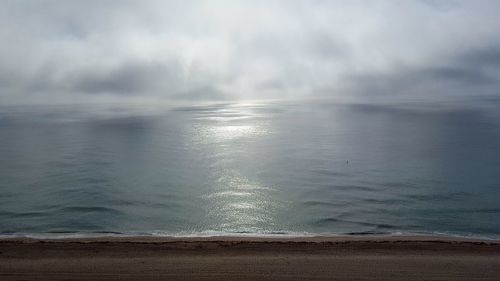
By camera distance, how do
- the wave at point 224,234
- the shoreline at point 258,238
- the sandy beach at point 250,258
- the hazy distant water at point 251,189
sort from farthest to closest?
the hazy distant water at point 251,189, the wave at point 224,234, the shoreline at point 258,238, the sandy beach at point 250,258

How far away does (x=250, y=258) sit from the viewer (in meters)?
14.9

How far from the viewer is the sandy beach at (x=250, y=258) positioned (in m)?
13.4

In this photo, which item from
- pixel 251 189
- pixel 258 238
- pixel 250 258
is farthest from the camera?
pixel 251 189

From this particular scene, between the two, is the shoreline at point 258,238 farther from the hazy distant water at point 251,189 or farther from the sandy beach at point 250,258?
the hazy distant water at point 251,189

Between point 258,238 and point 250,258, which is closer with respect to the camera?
point 250,258

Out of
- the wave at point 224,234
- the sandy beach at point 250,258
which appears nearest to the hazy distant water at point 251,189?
the wave at point 224,234

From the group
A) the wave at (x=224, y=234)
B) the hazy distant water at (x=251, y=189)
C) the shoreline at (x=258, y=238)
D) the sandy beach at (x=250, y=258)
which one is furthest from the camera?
the hazy distant water at (x=251, y=189)

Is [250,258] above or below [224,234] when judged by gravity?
above

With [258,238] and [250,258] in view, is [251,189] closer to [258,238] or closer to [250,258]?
[258,238]

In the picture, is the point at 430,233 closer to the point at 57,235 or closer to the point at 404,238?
the point at 404,238

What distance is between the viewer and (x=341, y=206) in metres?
23.9

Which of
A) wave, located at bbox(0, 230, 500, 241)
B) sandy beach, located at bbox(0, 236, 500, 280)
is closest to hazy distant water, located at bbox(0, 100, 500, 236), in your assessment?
wave, located at bbox(0, 230, 500, 241)

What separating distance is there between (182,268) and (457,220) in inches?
571

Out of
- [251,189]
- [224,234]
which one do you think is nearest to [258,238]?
[224,234]
